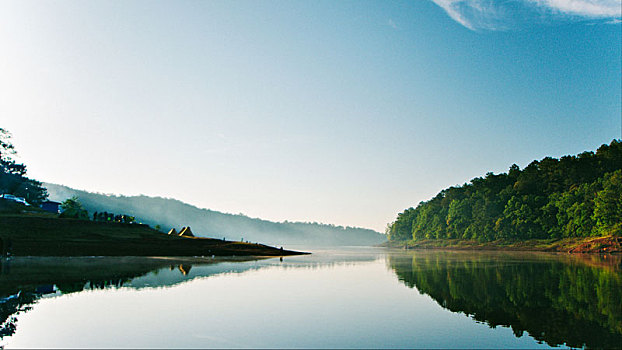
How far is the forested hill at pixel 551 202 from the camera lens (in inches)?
4599

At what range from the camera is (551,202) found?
144 m

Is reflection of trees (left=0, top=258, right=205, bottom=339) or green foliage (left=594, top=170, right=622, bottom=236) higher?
green foliage (left=594, top=170, right=622, bottom=236)

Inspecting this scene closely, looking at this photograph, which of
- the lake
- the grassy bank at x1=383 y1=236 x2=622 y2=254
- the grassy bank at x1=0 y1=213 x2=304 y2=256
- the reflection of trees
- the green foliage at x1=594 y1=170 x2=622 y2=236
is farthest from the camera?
the green foliage at x1=594 y1=170 x2=622 y2=236

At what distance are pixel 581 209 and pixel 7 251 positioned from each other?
141m

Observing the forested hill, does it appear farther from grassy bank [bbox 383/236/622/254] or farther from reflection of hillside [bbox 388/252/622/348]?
reflection of hillside [bbox 388/252/622/348]

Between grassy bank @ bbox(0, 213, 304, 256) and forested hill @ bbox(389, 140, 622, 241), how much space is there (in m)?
96.5

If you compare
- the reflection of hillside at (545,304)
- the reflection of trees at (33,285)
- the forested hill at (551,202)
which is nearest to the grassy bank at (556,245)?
the forested hill at (551,202)

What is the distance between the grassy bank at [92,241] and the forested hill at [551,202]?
317ft

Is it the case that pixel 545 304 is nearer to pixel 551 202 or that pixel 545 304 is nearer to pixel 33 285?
A: pixel 33 285

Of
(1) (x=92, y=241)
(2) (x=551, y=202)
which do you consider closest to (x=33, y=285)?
(1) (x=92, y=241)

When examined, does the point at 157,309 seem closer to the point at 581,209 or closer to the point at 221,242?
the point at 221,242

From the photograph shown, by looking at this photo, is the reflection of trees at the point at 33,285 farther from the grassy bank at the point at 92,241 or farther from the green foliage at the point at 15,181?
the green foliage at the point at 15,181

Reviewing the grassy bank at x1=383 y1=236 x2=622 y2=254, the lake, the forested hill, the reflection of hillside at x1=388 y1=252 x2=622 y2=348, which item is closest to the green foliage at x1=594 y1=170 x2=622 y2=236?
the forested hill

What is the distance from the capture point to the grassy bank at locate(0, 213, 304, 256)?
6215 centimetres
